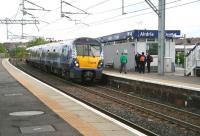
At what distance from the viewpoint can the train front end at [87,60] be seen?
28938 mm

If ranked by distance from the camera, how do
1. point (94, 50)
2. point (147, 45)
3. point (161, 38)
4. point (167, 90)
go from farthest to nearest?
point (147, 45), point (161, 38), point (94, 50), point (167, 90)

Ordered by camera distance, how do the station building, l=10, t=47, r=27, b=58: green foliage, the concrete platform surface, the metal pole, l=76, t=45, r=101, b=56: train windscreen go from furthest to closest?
l=10, t=47, r=27, b=58: green foliage
the station building
the metal pole
l=76, t=45, r=101, b=56: train windscreen
the concrete platform surface

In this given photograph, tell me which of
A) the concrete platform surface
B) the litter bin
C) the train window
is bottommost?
the concrete platform surface

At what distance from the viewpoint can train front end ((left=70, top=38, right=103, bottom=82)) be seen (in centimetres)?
2894

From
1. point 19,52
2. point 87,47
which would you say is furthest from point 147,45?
point 19,52

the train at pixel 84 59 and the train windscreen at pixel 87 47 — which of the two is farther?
the train windscreen at pixel 87 47

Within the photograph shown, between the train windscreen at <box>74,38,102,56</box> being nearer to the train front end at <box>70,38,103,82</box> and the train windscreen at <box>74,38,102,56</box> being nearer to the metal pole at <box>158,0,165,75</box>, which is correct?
the train front end at <box>70,38,103,82</box>

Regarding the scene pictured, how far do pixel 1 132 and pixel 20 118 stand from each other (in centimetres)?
238

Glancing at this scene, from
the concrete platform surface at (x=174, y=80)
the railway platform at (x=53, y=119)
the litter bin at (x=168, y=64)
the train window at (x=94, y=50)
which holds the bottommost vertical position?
the railway platform at (x=53, y=119)

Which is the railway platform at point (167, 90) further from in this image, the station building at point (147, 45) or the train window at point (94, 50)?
the station building at point (147, 45)

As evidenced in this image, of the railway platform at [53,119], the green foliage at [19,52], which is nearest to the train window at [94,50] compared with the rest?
the railway platform at [53,119]

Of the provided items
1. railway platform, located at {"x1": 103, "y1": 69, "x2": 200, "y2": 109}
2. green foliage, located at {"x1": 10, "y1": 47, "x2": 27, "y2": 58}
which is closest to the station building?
railway platform, located at {"x1": 103, "y1": 69, "x2": 200, "y2": 109}

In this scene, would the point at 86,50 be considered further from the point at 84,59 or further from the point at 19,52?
the point at 19,52

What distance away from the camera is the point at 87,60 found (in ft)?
95.0
